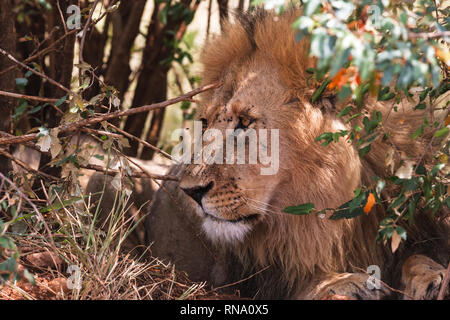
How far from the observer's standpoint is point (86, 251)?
2.62 m

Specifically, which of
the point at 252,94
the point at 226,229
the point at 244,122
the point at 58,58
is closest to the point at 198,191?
the point at 226,229

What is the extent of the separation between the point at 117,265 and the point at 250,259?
80 centimetres

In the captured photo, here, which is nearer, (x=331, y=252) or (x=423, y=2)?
(x=423, y=2)

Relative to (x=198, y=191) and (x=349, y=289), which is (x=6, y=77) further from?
(x=349, y=289)

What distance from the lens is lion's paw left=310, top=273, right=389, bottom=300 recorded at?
2770mm

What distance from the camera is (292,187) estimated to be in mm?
2916

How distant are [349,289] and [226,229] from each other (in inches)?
24.8

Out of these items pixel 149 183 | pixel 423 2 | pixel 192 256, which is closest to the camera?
pixel 423 2

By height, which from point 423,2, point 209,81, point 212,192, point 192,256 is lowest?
point 192,256

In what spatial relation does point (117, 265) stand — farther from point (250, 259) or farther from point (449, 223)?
point (449, 223)

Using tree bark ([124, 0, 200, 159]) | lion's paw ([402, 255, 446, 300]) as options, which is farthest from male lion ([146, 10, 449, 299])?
tree bark ([124, 0, 200, 159])
